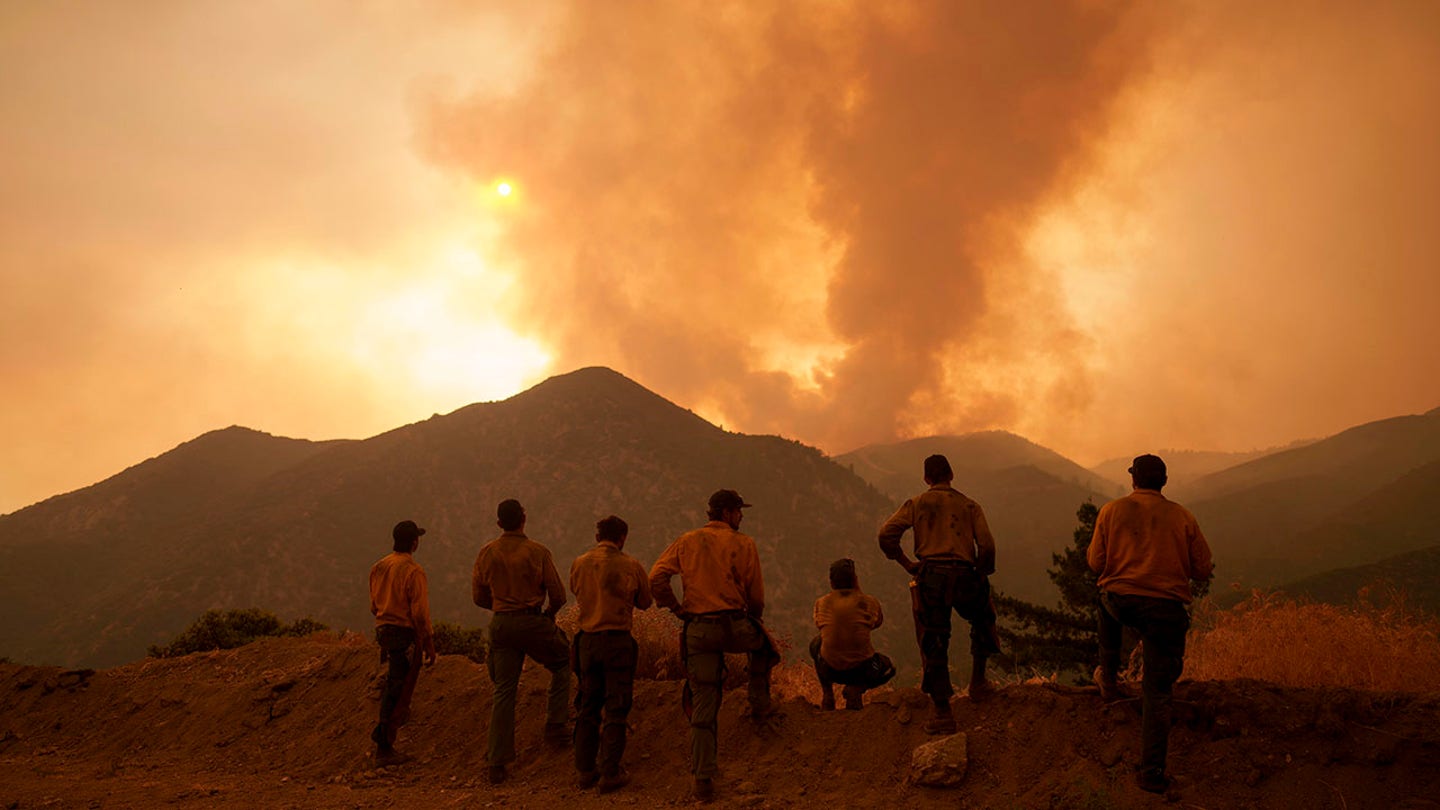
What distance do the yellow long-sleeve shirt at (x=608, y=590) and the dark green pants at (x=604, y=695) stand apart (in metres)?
0.12

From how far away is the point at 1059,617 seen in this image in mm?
26406

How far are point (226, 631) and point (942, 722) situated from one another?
24191mm

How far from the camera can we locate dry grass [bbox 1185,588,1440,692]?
828 cm

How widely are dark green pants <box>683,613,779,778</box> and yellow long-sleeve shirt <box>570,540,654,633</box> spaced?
672 millimetres

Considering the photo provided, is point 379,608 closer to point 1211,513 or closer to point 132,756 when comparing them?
point 132,756

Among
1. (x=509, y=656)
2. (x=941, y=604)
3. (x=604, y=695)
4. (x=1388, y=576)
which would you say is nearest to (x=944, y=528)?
(x=941, y=604)

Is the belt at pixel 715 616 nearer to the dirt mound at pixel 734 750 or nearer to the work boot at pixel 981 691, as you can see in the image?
the dirt mound at pixel 734 750

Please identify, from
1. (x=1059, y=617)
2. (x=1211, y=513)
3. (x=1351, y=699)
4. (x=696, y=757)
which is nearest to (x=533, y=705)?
(x=696, y=757)

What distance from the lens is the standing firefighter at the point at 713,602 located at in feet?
24.4

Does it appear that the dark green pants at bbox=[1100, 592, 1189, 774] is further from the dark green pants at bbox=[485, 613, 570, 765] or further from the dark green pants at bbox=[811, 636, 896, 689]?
the dark green pants at bbox=[485, 613, 570, 765]

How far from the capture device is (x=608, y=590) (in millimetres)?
7938

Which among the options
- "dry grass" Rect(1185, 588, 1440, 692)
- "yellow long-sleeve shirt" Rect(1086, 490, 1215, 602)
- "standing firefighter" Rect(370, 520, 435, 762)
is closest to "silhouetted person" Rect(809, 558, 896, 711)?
"yellow long-sleeve shirt" Rect(1086, 490, 1215, 602)

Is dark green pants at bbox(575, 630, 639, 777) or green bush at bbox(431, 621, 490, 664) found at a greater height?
dark green pants at bbox(575, 630, 639, 777)

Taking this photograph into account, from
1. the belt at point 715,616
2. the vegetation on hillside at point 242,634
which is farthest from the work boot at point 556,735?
the vegetation on hillside at point 242,634
